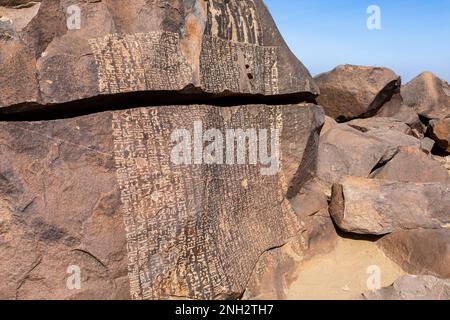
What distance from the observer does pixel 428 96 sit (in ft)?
29.7

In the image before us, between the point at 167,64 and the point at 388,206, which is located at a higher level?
the point at 167,64

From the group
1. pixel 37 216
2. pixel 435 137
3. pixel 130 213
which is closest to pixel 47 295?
pixel 37 216

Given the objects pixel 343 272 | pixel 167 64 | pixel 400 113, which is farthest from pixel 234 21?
pixel 400 113

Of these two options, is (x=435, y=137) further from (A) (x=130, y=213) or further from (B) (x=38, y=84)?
(B) (x=38, y=84)

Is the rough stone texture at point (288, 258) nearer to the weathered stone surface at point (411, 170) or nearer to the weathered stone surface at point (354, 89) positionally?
the weathered stone surface at point (411, 170)

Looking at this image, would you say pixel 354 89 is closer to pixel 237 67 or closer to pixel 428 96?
pixel 428 96

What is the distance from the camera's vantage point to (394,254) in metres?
4.30

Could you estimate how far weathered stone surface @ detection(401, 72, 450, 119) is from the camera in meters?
8.98

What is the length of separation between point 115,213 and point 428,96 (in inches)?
299

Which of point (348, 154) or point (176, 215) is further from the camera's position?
point (348, 154)

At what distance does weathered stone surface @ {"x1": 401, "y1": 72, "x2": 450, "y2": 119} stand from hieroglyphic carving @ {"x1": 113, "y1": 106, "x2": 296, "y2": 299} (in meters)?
6.34

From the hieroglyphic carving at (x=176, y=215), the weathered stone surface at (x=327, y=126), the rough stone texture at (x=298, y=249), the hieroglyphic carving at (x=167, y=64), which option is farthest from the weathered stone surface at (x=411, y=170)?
the hieroglyphic carving at (x=176, y=215)

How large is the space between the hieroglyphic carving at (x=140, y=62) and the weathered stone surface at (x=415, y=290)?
224cm

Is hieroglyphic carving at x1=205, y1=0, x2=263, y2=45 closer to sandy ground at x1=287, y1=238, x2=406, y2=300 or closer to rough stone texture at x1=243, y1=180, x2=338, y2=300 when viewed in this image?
rough stone texture at x1=243, y1=180, x2=338, y2=300
